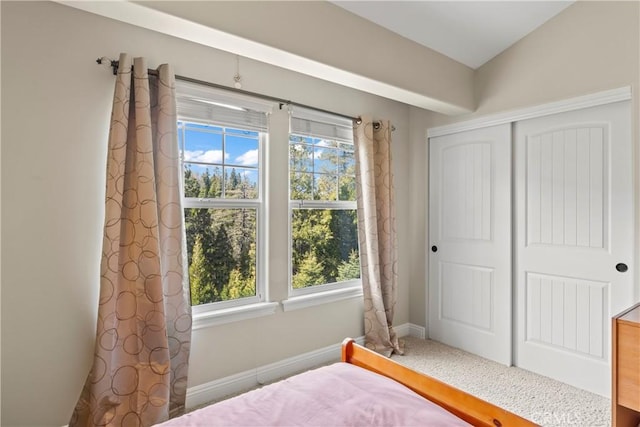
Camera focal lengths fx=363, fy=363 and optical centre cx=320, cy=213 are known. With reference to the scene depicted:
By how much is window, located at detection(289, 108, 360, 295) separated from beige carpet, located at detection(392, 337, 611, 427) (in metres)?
0.95

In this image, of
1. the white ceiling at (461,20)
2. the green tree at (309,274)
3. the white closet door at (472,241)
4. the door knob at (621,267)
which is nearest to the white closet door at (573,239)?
the door knob at (621,267)

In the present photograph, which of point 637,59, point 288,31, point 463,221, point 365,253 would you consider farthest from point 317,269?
point 637,59

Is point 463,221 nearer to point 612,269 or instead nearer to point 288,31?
point 612,269

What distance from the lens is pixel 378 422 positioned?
1183 millimetres

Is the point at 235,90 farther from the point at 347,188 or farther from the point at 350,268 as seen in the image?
the point at 350,268

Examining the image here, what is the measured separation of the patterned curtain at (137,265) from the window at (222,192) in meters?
0.26

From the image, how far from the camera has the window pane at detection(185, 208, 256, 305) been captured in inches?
96.1

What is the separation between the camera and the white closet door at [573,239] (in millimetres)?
2418

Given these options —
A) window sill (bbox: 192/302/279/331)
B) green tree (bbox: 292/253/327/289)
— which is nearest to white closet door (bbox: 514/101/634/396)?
green tree (bbox: 292/253/327/289)

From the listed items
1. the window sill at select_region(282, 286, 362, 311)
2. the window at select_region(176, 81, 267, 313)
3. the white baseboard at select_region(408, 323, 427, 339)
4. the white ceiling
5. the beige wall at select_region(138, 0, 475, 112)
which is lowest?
the white baseboard at select_region(408, 323, 427, 339)

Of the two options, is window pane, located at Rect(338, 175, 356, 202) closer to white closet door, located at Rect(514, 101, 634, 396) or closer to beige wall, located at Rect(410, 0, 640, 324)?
beige wall, located at Rect(410, 0, 640, 324)

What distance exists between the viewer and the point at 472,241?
3.25 metres

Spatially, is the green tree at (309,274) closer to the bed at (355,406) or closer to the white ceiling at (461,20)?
the bed at (355,406)

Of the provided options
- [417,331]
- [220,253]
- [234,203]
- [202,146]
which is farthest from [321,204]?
[417,331]
